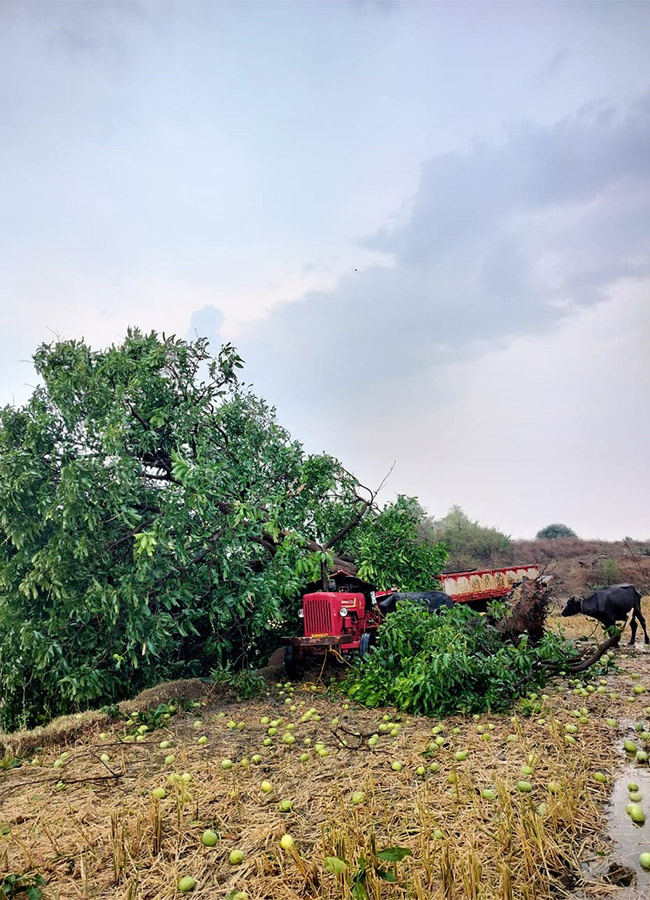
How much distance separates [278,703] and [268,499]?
10.6 feet

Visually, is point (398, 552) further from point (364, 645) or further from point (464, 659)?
point (464, 659)

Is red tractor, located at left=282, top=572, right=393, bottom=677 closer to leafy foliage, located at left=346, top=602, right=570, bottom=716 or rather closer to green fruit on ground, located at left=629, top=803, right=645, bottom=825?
leafy foliage, located at left=346, top=602, right=570, bottom=716

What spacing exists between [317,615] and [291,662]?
105 centimetres

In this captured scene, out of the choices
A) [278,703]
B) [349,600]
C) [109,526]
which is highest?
[109,526]

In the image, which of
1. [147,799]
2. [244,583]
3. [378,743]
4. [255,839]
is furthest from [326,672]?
[255,839]

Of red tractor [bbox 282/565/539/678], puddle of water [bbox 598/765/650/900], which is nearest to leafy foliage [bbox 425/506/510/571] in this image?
red tractor [bbox 282/565/539/678]

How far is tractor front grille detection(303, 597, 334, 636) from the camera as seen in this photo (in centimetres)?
986

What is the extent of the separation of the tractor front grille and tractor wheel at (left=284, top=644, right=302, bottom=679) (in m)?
0.43

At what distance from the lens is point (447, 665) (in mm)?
7156

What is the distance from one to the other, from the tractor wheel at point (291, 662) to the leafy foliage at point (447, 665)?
5.30 feet

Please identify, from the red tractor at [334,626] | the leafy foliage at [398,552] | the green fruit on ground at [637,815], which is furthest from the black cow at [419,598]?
the green fruit on ground at [637,815]

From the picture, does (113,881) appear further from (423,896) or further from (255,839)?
(423,896)

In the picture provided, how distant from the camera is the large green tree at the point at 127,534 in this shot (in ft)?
29.0

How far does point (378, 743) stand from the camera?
20.3 feet
